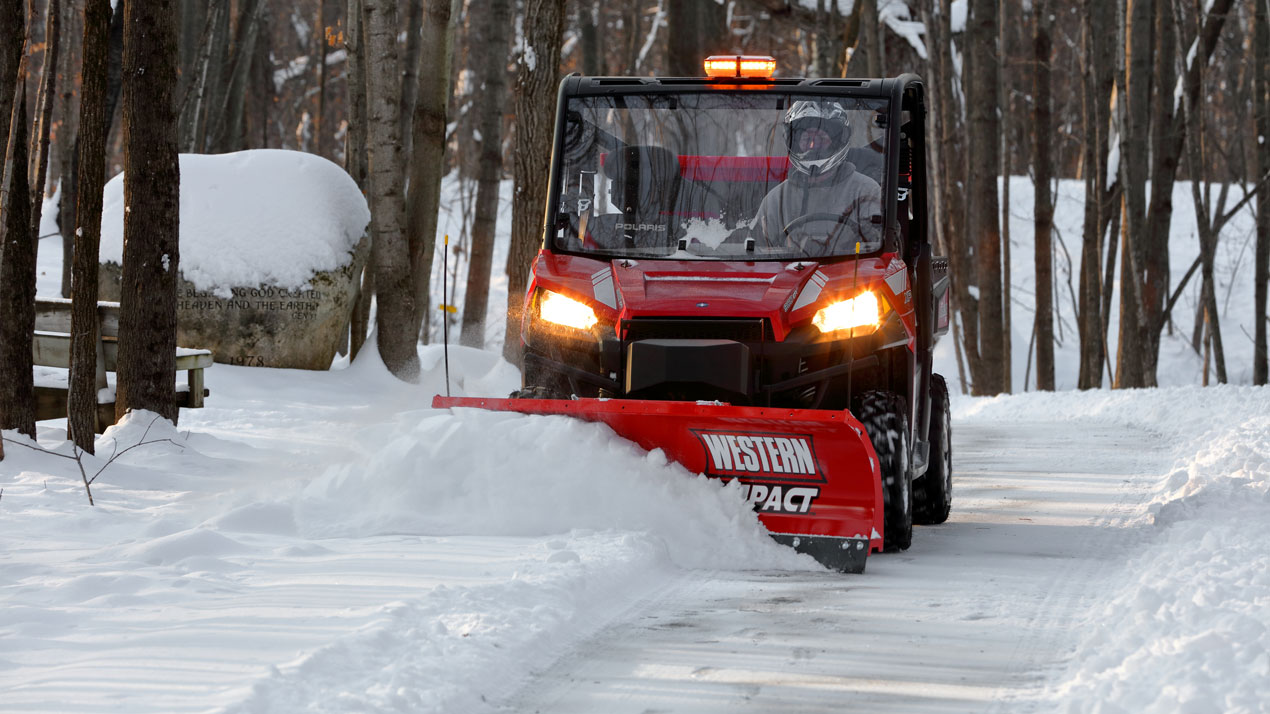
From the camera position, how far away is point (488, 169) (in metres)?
18.9

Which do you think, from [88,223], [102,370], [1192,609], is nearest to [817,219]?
[1192,609]

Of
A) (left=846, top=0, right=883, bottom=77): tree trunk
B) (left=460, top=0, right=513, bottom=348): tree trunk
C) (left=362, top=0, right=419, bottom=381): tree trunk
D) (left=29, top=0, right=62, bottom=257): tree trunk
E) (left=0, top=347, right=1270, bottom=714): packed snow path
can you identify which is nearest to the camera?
(left=0, top=347, right=1270, bottom=714): packed snow path

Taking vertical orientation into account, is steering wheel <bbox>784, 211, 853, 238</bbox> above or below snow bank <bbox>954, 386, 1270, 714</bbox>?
above

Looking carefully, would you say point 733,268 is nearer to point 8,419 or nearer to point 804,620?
point 804,620

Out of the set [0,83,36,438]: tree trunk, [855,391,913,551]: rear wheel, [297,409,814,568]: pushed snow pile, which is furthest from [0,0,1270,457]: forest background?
[855,391,913,551]: rear wheel

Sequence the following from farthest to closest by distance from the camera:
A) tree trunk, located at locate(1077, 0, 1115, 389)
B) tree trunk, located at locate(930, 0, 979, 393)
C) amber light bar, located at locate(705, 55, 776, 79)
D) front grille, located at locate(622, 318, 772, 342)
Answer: tree trunk, located at locate(930, 0, 979, 393) → tree trunk, located at locate(1077, 0, 1115, 389) → amber light bar, located at locate(705, 55, 776, 79) → front grille, located at locate(622, 318, 772, 342)

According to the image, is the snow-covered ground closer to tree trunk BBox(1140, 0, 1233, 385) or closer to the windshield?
the windshield

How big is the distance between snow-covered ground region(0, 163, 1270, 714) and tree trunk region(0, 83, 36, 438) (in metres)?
0.23

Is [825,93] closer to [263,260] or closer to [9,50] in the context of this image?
[9,50]

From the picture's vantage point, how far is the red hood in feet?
20.2

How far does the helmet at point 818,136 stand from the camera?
22.3 ft

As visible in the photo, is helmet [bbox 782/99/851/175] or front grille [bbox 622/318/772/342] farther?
helmet [bbox 782/99/851/175]

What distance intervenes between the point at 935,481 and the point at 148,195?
202 inches

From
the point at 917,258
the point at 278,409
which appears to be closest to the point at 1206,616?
the point at 917,258
